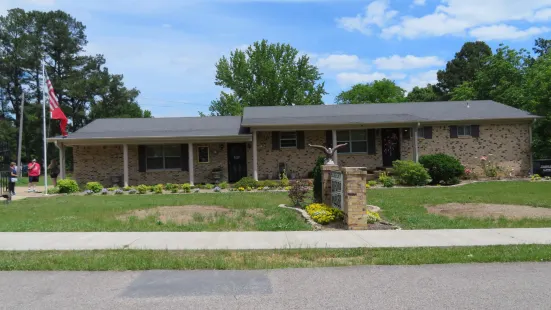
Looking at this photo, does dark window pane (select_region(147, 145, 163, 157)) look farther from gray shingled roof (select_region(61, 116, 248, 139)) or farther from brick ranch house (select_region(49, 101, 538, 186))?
gray shingled roof (select_region(61, 116, 248, 139))

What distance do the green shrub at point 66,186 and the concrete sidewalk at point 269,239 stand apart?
39.1 feet

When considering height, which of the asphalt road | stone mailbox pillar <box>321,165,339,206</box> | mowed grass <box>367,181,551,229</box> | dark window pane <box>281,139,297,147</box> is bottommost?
the asphalt road

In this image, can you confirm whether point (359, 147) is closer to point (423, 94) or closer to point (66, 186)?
point (66, 186)

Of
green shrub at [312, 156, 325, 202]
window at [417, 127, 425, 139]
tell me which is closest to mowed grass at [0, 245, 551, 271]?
green shrub at [312, 156, 325, 202]

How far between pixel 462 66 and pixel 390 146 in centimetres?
4107

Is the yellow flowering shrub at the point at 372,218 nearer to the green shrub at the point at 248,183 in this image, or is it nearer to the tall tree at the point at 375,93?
the green shrub at the point at 248,183

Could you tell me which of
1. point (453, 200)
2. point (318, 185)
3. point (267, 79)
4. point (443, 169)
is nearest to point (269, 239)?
point (318, 185)

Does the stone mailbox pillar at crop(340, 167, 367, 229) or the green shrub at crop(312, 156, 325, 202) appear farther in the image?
the green shrub at crop(312, 156, 325, 202)

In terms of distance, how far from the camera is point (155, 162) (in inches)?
922

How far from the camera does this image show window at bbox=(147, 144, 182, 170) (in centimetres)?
2338

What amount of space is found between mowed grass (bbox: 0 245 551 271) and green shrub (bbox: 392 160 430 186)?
12485 mm

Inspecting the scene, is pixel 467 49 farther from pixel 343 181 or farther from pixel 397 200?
pixel 343 181

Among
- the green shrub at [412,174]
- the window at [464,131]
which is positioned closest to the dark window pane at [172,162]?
the green shrub at [412,174]

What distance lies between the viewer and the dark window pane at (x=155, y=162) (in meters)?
23.4
